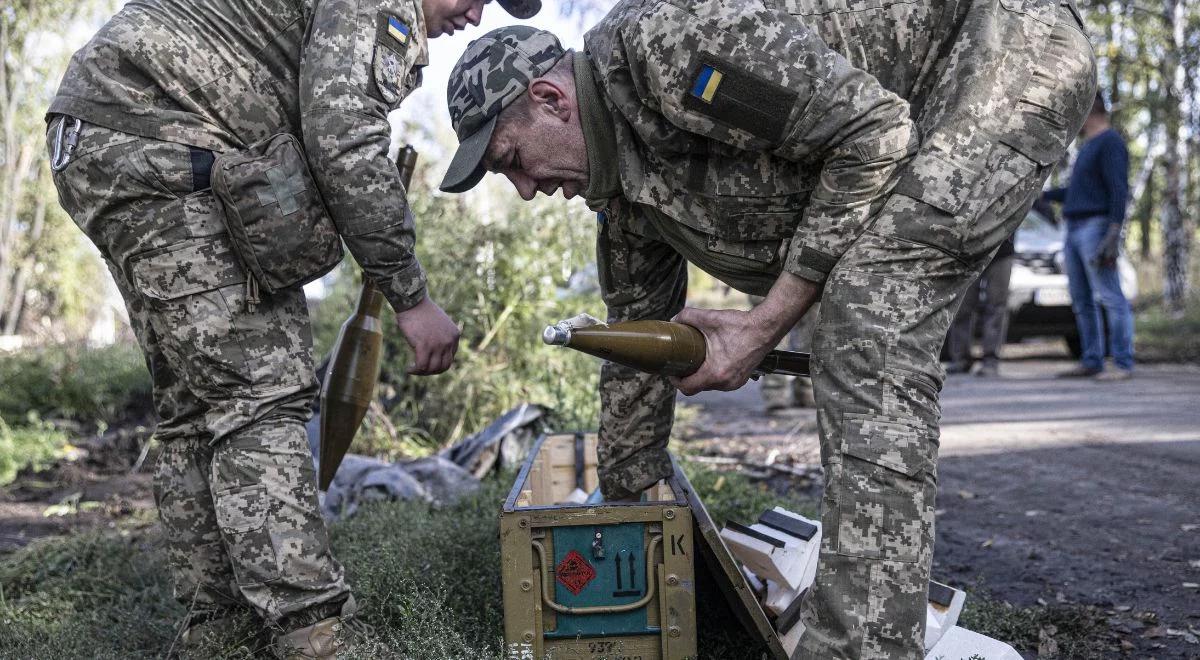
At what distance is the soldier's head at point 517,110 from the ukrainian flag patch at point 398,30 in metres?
0.17

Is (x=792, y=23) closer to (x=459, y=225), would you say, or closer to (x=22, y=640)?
(x=22, y=640)

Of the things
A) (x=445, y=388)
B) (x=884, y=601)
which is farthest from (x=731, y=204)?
(x=445, y=388)

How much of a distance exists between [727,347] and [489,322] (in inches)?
148

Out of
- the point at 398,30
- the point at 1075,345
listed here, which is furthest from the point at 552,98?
the point at 1075,345

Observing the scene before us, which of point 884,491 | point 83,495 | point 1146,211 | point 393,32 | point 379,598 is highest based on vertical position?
point 1146,211

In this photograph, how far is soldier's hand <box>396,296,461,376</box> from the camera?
256 centimetres

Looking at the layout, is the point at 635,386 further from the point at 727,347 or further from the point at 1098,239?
the point at 1098,239

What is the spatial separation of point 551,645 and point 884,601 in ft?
2.93

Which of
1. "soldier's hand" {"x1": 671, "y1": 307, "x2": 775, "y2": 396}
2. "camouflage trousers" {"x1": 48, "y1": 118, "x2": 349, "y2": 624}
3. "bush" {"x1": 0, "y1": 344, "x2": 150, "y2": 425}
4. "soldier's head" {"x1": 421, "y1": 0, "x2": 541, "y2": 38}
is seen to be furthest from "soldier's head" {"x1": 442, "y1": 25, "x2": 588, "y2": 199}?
"bush" {"x1": 0, "y1": 344, "x2": 150, "y2": 425}

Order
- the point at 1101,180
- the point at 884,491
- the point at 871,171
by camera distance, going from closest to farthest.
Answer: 1. the point at 884,491
2. the point at 871,171
3. the point at 1101,180

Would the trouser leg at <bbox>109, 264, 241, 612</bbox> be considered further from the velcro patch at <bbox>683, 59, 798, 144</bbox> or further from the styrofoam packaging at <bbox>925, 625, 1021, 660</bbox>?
the styrofoam packaging at <bbox>925, 625, 1021, 660</bbox>

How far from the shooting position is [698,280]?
19.2 m

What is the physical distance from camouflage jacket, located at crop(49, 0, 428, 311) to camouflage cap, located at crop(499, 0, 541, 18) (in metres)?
0.66

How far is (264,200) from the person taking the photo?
225 centimetres
